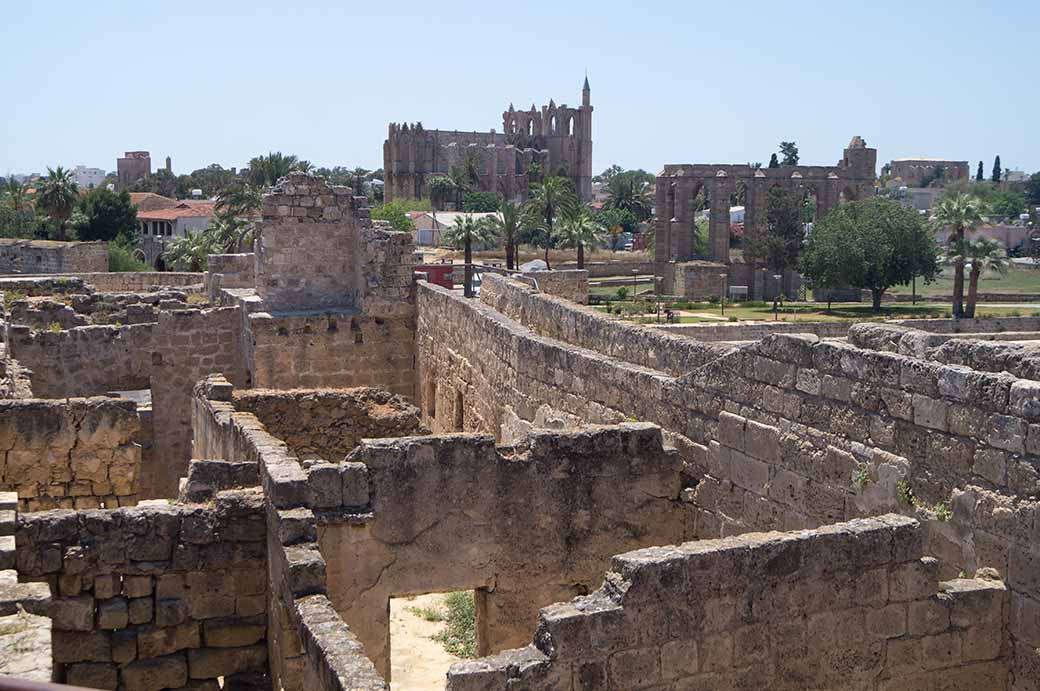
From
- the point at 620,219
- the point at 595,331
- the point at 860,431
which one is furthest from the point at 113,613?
the point at 620,219

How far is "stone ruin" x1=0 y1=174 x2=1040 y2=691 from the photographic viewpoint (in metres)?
6.14

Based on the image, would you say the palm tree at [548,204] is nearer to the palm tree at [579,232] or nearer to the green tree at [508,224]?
the palm tree at [579,232]

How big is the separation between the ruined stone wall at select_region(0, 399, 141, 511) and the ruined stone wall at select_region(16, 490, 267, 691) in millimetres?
3222

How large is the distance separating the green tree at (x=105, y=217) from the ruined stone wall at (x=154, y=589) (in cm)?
6843

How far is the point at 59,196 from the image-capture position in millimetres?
67375

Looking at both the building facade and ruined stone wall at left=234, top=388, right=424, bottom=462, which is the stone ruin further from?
the building facade

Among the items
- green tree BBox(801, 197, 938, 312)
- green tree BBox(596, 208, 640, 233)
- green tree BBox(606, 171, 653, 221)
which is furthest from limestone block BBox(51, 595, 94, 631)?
green tree BBox(606, 171, 653, 221)

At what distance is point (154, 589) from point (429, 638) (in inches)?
156

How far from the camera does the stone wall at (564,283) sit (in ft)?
76.5

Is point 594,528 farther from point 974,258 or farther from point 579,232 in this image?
point 579,232

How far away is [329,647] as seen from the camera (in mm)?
5809

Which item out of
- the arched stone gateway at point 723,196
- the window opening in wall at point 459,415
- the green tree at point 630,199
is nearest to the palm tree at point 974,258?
the arched stone gateway at point 723,196

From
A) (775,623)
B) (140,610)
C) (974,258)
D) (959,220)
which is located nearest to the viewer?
(775,623)

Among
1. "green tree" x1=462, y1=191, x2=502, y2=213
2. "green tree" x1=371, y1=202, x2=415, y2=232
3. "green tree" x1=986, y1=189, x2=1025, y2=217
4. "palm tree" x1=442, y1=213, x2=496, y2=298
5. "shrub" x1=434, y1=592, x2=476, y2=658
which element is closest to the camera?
"shrub" x1=434, y1=592, x2=476, y2=658
